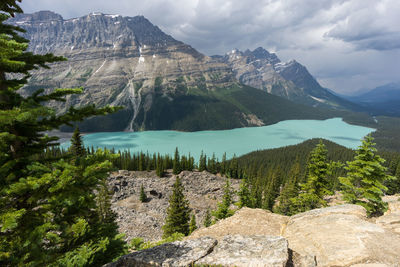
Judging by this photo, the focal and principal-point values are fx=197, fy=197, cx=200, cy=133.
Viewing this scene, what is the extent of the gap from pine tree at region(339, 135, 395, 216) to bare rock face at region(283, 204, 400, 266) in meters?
5.62

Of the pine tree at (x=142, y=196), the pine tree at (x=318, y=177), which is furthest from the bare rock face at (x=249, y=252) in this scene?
the pine tree at (x=142, y=196)

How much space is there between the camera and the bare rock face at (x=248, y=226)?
13.3 metres

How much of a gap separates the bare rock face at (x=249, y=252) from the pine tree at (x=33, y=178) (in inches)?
196

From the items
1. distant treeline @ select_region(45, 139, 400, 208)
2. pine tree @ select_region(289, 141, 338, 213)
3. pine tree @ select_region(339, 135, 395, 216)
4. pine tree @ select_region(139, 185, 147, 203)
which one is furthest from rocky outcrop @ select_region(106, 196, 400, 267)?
pine tree @ select_region(139, 185, 147, 203)

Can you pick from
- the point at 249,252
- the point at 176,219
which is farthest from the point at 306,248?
the point at 176,219

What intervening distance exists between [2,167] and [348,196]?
2534 centimetres

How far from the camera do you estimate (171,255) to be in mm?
8141

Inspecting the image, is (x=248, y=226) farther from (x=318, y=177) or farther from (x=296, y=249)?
(x=318, y=177)

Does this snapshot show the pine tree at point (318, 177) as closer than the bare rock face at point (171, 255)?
No

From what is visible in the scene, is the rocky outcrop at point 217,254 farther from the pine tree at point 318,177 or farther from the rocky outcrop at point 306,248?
the pine tree at point 318,177

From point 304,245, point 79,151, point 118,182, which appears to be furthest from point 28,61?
point 118,182

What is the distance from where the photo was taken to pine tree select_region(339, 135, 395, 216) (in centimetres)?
1577

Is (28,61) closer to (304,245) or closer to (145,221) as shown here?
(304,245)

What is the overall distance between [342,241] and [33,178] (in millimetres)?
12751
